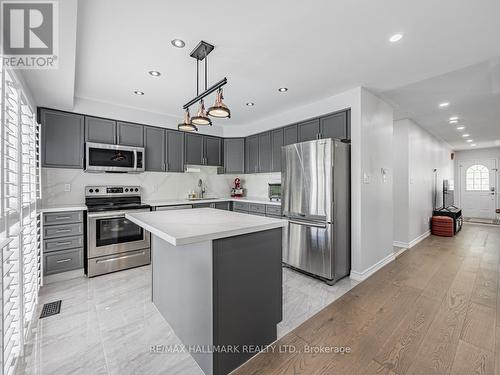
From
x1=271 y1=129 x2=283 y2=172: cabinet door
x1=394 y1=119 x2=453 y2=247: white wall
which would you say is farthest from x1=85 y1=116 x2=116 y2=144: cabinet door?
x1=394 y1=119 x2=453 y2=247: white wall

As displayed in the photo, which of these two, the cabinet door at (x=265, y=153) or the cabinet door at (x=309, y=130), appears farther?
the cabinet door at (x=265, y=153)

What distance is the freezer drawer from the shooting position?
9.22 feet

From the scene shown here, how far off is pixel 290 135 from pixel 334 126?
82cm

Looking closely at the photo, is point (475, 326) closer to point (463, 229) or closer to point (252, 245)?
point (252, 245)

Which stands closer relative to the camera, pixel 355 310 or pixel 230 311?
pixel 230 311

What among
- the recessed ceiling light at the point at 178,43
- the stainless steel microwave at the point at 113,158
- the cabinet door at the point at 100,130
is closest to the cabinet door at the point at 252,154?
→ the stainless steel microwave at the point at 113,158

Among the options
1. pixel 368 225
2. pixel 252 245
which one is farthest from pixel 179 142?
pixel 368 225

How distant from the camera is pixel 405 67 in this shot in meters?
2.47

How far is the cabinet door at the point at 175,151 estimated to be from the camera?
13.6ft

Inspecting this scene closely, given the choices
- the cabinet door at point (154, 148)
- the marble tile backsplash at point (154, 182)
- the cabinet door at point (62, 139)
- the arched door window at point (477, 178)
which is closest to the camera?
the cabinet door at point (62, 139)

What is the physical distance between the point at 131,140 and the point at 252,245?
10.4 feet

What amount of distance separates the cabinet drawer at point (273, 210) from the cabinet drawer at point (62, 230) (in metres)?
2.78

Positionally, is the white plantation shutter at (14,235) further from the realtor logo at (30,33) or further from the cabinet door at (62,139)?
the cabinet door at (62,139)

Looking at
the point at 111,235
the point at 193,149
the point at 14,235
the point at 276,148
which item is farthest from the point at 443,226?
A: the point at 14,235
